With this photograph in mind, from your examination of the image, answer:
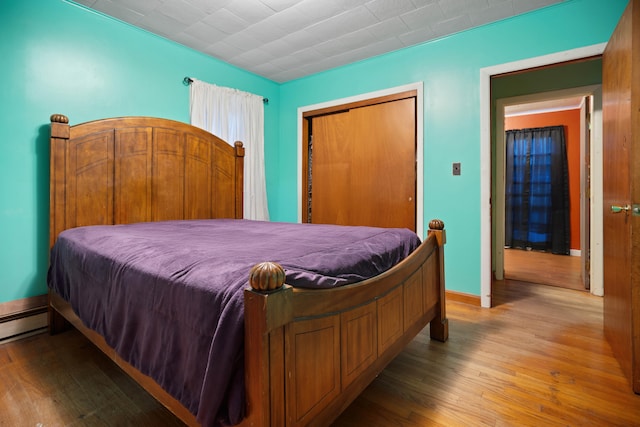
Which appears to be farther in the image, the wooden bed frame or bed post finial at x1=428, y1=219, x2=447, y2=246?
bed post finial at x1=428, y1=219, x2=447, y2=246

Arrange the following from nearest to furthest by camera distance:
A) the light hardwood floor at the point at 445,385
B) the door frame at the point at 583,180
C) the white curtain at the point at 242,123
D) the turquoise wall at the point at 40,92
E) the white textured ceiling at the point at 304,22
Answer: the light hardwood floor at the point at 445,385 < the turquoise wall at the point at 40,92 < the white textured ceiling at the point at 304,22 < the door frame at the point at 583,180 < the white curtain at the point at 242,123

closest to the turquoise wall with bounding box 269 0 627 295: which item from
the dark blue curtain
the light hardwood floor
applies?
the light hardwood floor

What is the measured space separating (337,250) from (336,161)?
243cm

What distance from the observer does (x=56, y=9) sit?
230cm

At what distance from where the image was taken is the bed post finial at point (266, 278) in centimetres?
79

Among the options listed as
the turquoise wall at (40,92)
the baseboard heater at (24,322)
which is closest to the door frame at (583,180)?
the turquoise wall at (40,92)

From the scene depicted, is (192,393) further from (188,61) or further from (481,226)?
(188,61)

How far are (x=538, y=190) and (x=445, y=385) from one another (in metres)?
5.12

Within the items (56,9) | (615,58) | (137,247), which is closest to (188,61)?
(56,9)

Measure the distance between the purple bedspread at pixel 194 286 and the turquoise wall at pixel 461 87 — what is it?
1.26m

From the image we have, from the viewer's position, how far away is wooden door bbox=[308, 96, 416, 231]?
10.5ft

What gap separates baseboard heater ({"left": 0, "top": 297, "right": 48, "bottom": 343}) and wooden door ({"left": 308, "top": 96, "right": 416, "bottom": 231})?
2.63 meters

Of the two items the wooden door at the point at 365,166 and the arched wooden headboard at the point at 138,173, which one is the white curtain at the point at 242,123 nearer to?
the arched wooden headboard at the point at 138,173

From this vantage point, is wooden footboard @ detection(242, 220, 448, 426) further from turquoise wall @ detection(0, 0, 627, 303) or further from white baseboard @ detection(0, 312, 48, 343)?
white baseboard @ detection(0, 312, 48, 343)
